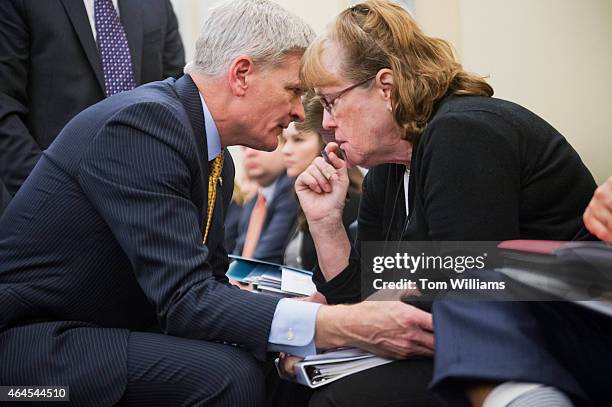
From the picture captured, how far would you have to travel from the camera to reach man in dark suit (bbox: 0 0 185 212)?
9.02 feet

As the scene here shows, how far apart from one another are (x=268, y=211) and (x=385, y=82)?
2.32 metres

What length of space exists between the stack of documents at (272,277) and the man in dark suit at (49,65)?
2.45 ft

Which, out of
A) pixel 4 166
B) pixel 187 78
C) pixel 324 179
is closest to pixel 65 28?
pixel 4 166

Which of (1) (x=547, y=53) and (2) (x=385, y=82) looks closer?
(2) (x=385, y=82)

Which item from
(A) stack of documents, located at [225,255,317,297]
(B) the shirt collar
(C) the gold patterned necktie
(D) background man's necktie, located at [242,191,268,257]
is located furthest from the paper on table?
(D) background man's necktie, located at [242,191,268,257]

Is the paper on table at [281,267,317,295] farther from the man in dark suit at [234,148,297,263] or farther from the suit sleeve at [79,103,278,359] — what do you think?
the man in dark suit at [234,148,297,263]

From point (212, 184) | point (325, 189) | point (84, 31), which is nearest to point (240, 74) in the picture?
point (212, 184)

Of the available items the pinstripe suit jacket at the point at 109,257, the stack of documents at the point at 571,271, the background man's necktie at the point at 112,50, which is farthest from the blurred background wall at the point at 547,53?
the stack of documents at the point at 571,271

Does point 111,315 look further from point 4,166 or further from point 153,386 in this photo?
point 4,166

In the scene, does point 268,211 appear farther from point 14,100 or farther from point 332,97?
point 332,97

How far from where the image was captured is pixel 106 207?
1893 mm

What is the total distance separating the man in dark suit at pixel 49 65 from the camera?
2.75m

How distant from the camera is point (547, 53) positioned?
15.5 feet

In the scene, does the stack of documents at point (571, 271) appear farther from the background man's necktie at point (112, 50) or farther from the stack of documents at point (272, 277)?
the background man's necktie at point (112, 50)
